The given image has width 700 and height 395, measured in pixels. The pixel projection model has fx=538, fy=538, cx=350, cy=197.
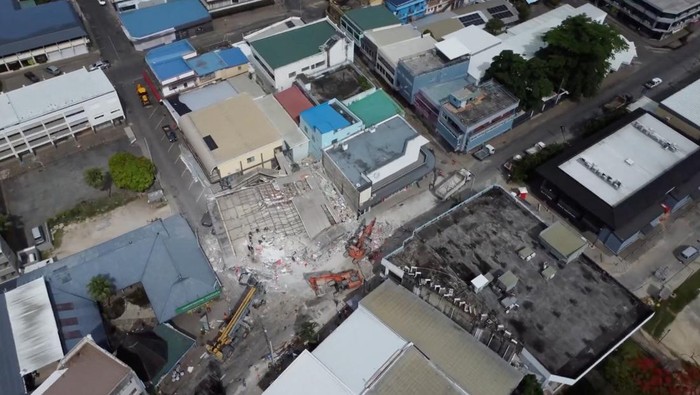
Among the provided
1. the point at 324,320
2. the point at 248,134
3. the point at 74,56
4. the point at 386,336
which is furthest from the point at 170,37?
the point at 386,336

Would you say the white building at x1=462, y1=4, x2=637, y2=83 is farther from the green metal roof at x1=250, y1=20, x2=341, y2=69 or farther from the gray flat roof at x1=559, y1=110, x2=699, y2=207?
the green metal roof at x1=250, y1=20, x2=341, y2=69

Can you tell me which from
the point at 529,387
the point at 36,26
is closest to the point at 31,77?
the point at 36,26

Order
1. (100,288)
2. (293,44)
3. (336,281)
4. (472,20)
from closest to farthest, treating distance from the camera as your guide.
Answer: (100,288), (336,281), (293,44), (472,20)

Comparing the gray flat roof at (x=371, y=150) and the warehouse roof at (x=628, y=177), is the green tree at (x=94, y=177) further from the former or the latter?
the warehouse roof at (x=628, y=177)

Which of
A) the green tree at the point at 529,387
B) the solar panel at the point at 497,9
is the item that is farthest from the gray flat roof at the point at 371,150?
the solar panel at the point at 497,9

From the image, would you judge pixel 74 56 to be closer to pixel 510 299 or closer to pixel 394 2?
pixel 394 2

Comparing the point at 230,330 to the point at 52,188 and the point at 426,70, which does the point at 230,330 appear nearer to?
the point at 52,188
